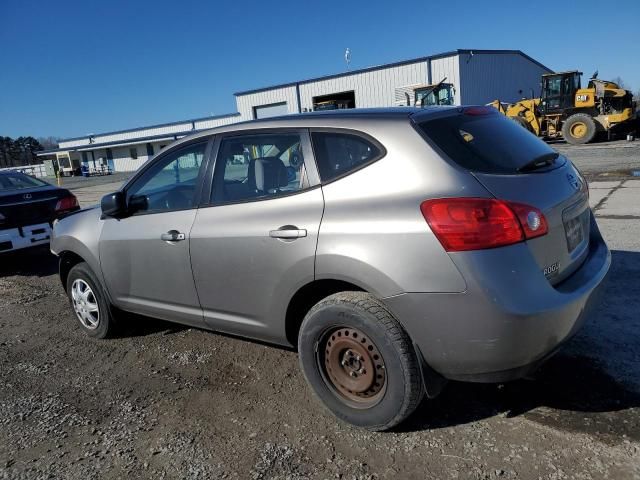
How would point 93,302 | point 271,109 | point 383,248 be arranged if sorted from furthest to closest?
point 271,109 < point 93,302 < point 383,248

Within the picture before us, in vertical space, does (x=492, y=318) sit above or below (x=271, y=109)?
below

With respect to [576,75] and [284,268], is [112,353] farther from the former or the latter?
[576,75]

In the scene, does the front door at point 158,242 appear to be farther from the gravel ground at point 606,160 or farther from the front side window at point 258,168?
the gravel ground at point 606,160

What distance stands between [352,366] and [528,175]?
1360 mm

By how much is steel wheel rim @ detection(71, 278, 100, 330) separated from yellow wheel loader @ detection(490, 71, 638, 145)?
2149 centimetres

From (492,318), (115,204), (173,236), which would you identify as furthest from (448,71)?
(492,318)

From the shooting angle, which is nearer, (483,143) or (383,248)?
(383,248)

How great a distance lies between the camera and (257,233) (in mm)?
2932

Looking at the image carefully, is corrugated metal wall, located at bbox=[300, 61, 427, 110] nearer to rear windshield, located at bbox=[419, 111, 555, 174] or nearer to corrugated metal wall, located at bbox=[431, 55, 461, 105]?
corrugated metal wall, located at bbox=[431, 55, 461, 105]

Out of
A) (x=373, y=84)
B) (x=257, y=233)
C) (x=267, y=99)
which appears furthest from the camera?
(x=267, y=99)

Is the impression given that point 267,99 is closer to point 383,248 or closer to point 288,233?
point 288,233

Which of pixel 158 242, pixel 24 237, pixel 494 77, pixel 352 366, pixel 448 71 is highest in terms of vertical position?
pixel 448 71

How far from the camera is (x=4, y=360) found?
4219mm

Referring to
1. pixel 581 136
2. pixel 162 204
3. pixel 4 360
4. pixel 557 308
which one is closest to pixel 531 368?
pixel 557 308
